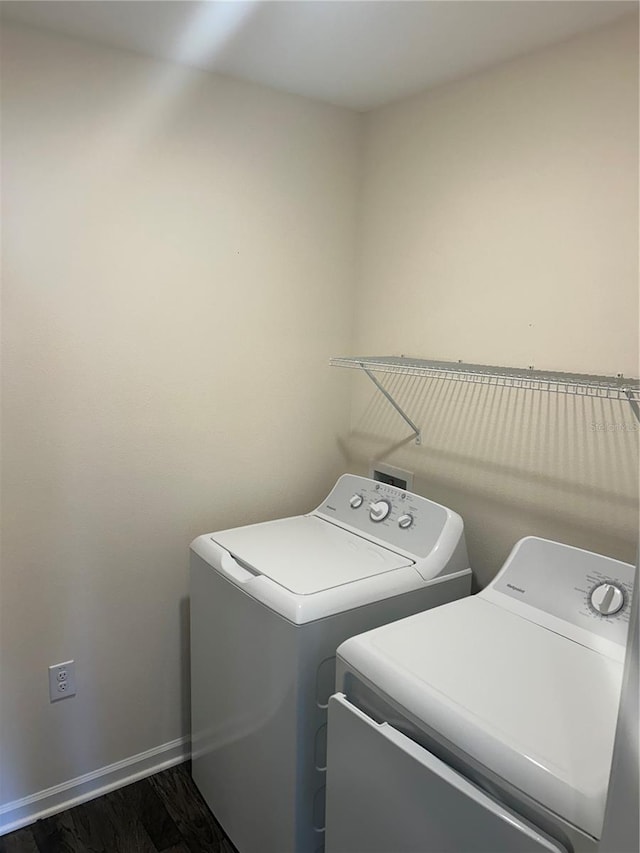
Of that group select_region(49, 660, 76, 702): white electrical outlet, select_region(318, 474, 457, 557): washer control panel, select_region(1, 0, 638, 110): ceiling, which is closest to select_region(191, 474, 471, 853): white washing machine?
select_region(318, 474, 457, 557): washer control panel

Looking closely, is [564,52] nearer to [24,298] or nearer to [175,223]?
[175,223]

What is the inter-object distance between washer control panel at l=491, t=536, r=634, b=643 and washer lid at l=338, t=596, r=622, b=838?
75 mm

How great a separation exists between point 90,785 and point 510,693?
1.47m

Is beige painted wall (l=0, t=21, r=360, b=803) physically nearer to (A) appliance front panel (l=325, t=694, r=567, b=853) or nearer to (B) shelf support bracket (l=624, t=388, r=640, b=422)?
(A) appliance front panel (l=325, t=694, r=567, b=853)

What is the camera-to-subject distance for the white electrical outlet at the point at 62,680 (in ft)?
5.98

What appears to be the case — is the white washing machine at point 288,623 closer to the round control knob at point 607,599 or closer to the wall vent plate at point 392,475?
the wall vent plate at point 392,475

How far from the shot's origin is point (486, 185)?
5.81 feet

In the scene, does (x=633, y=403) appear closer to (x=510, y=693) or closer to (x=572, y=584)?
(x=572, y=584)

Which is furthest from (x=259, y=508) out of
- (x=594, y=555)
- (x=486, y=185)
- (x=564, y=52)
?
(x=564, y=52)

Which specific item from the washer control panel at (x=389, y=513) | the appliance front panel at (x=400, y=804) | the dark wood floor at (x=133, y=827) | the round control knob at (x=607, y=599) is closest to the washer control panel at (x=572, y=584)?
the round control knob at (x=607, y=599)

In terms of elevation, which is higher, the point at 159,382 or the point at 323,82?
the point at 323,82

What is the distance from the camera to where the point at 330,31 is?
1.54 metres

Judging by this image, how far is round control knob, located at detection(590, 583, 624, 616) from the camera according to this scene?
A: 137cm

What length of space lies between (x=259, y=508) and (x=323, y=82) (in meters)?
1.39
